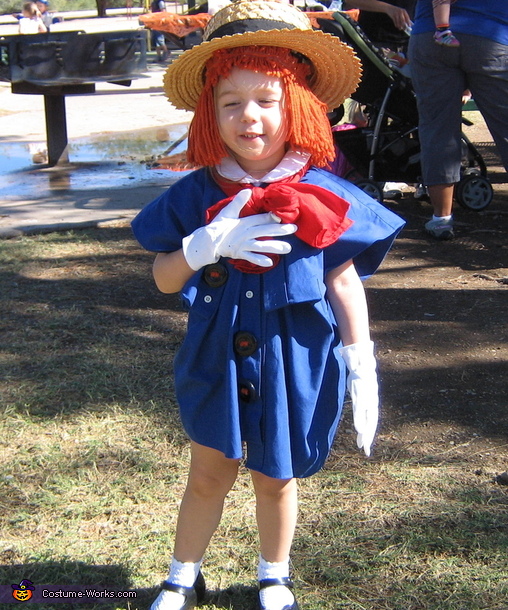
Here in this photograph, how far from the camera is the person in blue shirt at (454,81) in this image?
15.6 feet

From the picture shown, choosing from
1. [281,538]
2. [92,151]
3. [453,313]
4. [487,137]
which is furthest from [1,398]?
[487,137]

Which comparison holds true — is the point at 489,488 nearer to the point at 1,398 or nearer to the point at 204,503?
the point at 204,503

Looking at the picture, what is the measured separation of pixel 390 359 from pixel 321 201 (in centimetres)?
185

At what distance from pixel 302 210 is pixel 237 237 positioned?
0.53 feet

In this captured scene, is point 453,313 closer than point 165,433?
No

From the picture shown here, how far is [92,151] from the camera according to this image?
883 cm

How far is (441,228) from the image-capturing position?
17.9ft

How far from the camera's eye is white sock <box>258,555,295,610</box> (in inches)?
88.0

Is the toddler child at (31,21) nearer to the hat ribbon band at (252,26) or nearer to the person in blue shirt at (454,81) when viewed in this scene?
the person in blue shirt at (454,81)

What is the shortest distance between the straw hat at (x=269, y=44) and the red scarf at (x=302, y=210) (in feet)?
1.01

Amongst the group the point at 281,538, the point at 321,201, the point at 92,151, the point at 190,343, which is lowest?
the point at 92,151

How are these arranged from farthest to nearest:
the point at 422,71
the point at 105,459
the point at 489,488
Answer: the point at 422,71 < the point at 105,459 < the point at 489,488

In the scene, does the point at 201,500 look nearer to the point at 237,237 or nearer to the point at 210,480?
the point at 210,480

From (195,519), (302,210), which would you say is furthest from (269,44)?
(195,519)
